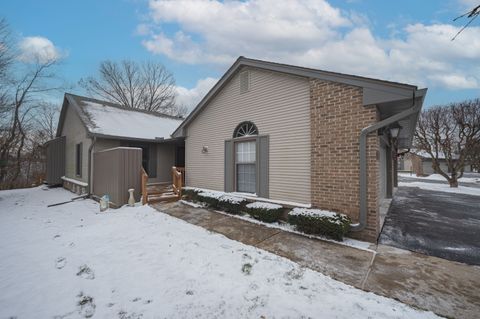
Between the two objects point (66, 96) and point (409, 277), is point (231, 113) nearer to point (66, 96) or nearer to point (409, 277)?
point (409, 277)

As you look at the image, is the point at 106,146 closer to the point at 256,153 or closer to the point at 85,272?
the point at 256,153

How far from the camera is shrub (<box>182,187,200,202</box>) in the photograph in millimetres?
A: 8862

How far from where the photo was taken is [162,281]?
11.4 feet

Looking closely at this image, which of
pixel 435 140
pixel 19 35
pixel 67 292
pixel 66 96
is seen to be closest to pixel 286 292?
pixel 67 292

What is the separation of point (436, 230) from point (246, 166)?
18.0 ft

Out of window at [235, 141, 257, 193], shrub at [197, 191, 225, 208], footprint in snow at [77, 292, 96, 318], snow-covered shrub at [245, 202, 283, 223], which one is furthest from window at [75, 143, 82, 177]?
footprint in snow at [77, 292, 96, 318]

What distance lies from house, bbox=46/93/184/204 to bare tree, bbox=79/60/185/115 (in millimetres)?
11836

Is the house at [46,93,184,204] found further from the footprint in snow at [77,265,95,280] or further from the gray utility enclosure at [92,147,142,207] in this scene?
the footprint in snow at [77,265,95,280]

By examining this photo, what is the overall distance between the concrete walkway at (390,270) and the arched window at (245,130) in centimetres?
328

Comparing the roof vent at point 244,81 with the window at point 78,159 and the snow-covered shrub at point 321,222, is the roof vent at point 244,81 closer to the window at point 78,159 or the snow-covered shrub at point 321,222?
the snow-covered shrub at point 321,222

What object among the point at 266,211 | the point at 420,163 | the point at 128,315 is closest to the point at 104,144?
the point at 266,211

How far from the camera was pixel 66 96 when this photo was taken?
43.4 ft

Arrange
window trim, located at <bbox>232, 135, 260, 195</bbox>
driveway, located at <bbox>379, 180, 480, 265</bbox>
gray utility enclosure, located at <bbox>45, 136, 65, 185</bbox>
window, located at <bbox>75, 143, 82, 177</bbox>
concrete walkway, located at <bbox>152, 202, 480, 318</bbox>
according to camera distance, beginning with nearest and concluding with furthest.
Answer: concrete walkway, located at <bbox>152, 202, 480, 318</bbox> → driveway, located at <bbox>379, 180, 480, 265</bbox> → window trim, located at <bbox>232, 135, 260, 195</bbox> → window, located at <bbox>75, 143, 82, 177</bbox> → gray utility enclosure, located at <bbox>45, 136, 65, 185</bbox>

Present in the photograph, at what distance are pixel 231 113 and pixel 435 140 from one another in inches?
762
